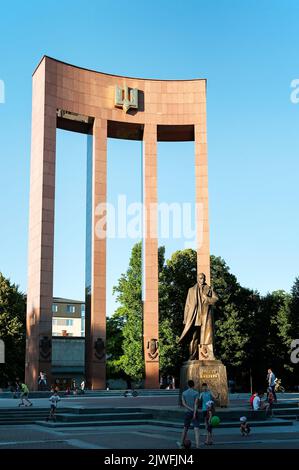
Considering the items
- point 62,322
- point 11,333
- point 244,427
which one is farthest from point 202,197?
point 62,322

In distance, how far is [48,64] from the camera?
4409 centimetres

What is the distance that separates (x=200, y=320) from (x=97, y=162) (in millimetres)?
26345

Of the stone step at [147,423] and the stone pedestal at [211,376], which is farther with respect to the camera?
the stone pedestal at [211,376]

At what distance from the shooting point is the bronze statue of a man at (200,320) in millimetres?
20625

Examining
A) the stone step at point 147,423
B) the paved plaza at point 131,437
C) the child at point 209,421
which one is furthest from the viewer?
the stone step at point 147,423

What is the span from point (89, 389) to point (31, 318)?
21.3 ft

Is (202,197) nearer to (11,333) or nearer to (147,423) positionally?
(11,333)

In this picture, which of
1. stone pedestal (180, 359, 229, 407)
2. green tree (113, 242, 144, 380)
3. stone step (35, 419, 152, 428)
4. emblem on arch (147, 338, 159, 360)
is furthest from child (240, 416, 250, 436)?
green tree (113, 242, 144, 380)

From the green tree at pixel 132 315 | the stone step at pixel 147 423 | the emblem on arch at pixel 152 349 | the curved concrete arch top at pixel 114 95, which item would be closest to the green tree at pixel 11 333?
the green tree at pixel 132 315

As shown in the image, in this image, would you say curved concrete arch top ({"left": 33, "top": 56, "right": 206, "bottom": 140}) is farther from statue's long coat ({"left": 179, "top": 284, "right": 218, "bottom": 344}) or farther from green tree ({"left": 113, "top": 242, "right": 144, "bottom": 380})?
statue's long coat ({"left": 179, "top": 284, "right": 218, "bottom": 344})

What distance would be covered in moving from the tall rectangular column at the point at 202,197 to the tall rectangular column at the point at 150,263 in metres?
3.23

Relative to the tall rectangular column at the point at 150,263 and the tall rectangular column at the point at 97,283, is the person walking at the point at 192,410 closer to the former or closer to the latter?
the tall rectangular column at the point at 97,283
